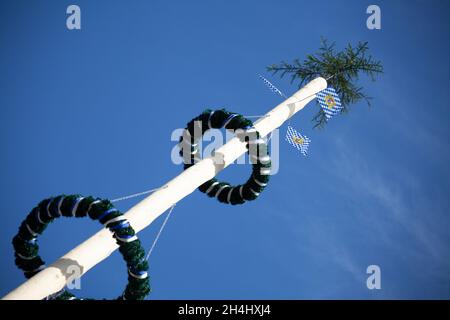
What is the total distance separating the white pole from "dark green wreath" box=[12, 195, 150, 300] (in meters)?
0.49

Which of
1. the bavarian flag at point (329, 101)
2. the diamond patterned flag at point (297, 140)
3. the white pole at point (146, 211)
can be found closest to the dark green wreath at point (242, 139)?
the white pole at point (146, 211)

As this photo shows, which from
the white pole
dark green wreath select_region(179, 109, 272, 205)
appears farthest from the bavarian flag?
dark green wreath select_region(179, 109, 272, 205)

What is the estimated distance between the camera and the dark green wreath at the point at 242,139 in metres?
15.2

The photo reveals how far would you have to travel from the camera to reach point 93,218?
1250 cm

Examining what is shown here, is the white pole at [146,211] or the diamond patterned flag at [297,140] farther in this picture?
the diamond patterned flag at [297,140]

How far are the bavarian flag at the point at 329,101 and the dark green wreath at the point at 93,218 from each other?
11189mm

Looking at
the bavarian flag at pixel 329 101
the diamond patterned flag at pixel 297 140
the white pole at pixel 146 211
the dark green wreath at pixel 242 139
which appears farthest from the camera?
the bavarian flag at pixel 329 101

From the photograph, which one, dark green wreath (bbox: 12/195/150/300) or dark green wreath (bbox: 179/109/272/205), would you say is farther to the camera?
dark green wreath (bbox: 179/109/272/205)

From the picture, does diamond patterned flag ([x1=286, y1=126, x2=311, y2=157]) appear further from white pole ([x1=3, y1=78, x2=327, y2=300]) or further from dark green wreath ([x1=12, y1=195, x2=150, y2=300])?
dark green wreath ([x1=12, y1=195, x2=150, y2=300])

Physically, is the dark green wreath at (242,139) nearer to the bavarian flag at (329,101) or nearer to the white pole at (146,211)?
the white pole at (146,211)

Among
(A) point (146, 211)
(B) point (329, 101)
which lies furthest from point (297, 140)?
(A) point (146, 211)

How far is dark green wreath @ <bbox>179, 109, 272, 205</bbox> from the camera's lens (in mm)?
15203
